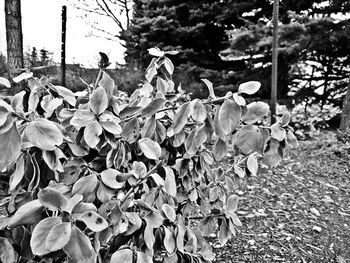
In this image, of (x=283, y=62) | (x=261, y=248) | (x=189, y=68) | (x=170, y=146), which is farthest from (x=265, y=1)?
(x=170, y=146)

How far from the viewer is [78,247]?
0.60 m

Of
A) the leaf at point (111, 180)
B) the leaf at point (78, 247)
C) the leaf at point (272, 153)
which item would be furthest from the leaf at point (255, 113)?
the leaf at point (78, 247)

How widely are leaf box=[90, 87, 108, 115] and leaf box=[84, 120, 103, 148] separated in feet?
0.10

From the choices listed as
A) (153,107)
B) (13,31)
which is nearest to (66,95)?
(153,107)

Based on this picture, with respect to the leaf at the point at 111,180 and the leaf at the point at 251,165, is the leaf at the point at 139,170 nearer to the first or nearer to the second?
the leaf at the point at 111,180

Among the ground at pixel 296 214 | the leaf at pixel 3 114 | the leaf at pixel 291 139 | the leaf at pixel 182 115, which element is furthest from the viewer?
the ground at pixel 296 214

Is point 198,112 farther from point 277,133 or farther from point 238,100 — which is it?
point 277,133

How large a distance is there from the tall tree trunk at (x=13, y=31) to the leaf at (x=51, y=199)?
416 centimetres

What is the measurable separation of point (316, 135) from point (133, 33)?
491 centimetres

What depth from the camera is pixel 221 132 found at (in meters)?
0.74

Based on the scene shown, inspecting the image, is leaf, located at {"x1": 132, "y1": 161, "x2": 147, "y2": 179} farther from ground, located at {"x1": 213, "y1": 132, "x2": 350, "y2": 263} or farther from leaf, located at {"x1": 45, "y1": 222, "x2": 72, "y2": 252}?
ground, located at {"x1": 213, "y1": 132, "x2": 350, "y2": 263}

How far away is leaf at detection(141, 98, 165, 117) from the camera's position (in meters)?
0.79

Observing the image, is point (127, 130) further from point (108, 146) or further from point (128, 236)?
point (128, 236)

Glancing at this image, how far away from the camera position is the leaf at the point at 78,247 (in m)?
0.60
